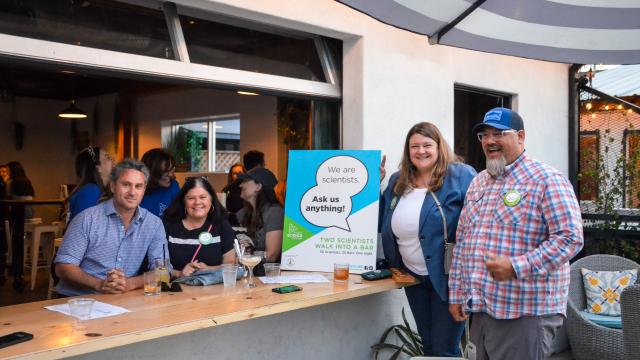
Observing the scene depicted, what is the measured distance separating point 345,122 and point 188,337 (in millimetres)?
1989

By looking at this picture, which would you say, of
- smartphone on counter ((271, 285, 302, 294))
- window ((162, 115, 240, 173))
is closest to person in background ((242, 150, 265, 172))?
smartphone on counter ((271, 285, 302, 294))

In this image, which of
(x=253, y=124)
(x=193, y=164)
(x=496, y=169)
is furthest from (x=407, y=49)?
(x=193, y=164)

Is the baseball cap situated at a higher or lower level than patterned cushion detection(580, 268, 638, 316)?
higher

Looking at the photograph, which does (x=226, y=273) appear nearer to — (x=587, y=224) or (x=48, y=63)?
(x=48, y=63)

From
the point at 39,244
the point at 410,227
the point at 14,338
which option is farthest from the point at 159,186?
the point at 39,244

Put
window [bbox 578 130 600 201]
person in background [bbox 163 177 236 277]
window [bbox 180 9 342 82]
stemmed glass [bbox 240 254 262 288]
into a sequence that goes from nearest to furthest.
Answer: stemmed glass [bbox 240 254 262 288] < person in background [bbox 163 177 236 277] < window [bbox 180 9 342 82] < window [bbox 578 130 600 201]

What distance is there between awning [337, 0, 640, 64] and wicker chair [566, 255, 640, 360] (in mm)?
1740

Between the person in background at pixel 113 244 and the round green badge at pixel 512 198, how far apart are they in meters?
1.76

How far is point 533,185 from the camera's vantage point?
248 cm

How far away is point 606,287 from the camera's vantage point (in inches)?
175

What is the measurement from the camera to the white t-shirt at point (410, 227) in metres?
3.27

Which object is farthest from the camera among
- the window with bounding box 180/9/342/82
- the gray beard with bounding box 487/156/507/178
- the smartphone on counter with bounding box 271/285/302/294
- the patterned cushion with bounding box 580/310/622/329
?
the patterned cushion with bounding box 580/310/622/329

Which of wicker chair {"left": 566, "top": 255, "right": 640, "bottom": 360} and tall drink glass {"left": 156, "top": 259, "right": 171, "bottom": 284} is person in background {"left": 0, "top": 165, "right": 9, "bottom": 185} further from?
A: wicker chair {"left": 566, "top": 255, "right": 640, "bottom": 360}

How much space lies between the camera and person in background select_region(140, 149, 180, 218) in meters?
4.42
